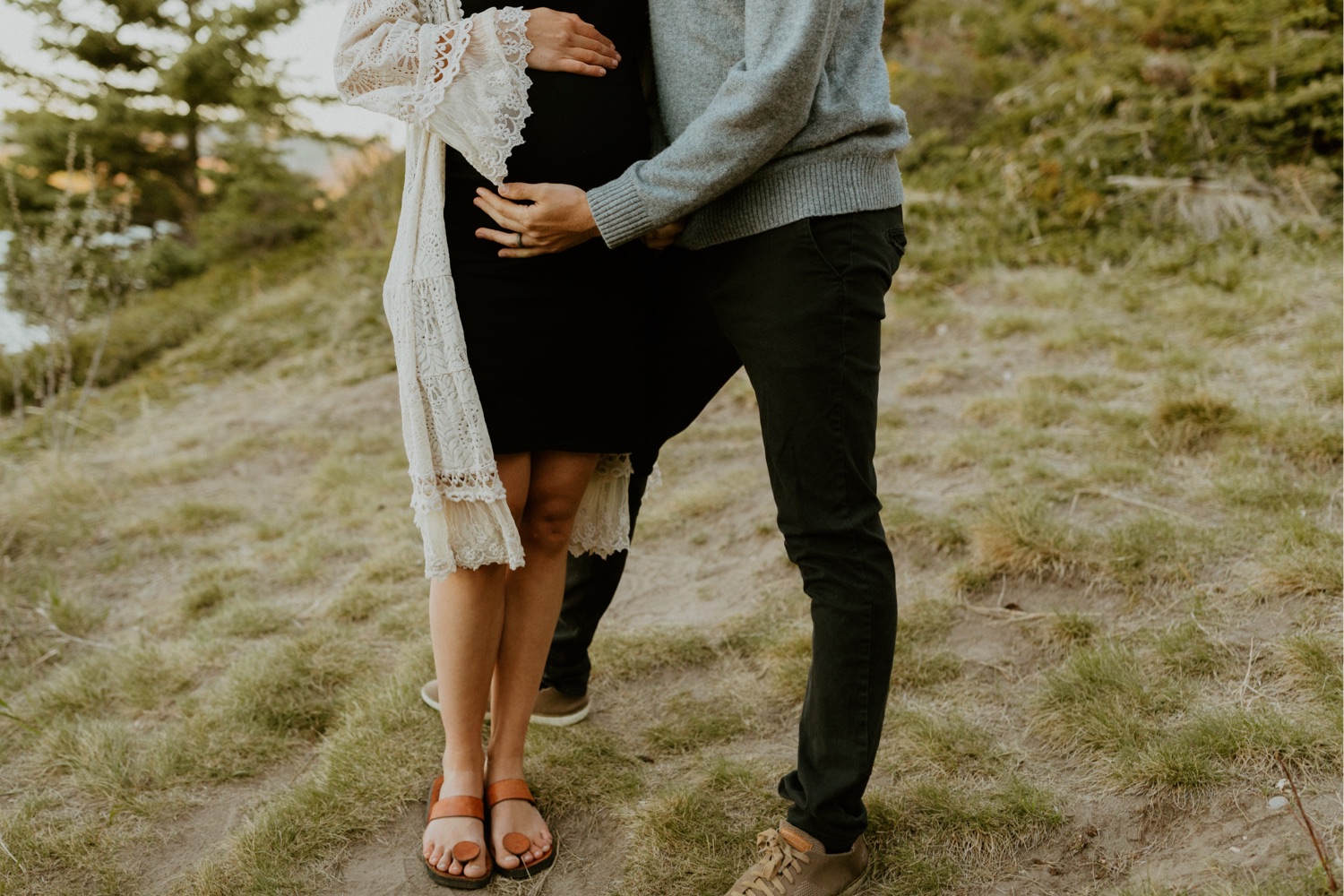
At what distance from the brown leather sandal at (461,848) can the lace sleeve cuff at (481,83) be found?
1.25m

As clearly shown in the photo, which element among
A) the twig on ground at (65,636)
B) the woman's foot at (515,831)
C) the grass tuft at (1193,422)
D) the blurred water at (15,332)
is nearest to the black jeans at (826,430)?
the woman's foot at (515,831)

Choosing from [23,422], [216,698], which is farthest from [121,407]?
[216,698]

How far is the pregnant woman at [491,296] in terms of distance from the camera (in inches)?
64.6

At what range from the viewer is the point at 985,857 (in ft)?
6.27

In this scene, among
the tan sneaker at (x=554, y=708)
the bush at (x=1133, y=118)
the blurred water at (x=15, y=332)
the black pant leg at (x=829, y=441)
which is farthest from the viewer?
the blurred water at (x=15, y=332)

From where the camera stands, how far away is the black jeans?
5.28ft

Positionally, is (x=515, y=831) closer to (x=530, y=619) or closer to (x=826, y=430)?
(x=530, y=619)

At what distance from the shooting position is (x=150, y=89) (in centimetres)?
1062

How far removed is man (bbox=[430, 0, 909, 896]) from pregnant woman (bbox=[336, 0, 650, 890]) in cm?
6

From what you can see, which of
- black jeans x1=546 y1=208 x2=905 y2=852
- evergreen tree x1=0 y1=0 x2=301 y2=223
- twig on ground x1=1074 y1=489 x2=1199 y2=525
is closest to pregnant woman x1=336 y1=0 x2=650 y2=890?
black jeans x1=546 y1=208 x2=905 y2=852

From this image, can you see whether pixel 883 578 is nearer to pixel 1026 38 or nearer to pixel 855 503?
pixel 855 503

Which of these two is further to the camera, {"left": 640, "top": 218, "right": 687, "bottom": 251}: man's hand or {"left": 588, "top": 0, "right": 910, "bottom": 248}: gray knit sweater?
{"left": 640, "top": 218, "right": 687, "bottom": 251}: man's hand

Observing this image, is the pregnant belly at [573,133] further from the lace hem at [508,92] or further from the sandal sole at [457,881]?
the sandal sole at [457,881]

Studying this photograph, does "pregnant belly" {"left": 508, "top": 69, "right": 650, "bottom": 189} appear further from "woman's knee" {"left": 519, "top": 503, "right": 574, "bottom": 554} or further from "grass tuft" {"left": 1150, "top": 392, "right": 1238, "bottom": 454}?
"grass tuft" {"left": 1150, "top": 392, "right": 1238, "bottom": 454}
